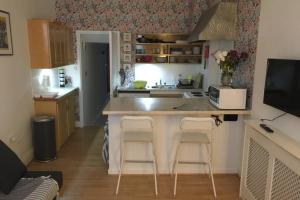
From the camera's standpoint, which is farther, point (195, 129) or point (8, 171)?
point (195, 129)

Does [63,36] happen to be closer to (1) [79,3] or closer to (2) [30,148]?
(1) [79,3]

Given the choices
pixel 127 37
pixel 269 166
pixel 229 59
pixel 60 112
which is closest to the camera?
pixel 269 166

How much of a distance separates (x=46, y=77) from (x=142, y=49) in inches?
80.4

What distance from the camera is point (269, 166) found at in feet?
7.15

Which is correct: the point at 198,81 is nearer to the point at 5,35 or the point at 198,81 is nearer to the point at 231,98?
the point at 231,98

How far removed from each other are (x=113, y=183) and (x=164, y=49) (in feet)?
10.5

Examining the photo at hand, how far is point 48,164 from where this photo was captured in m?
3.62

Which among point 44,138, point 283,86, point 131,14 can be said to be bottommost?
point 44,138

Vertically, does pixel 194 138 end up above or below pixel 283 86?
below

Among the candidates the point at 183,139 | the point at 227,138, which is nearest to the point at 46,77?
the point at 183,139

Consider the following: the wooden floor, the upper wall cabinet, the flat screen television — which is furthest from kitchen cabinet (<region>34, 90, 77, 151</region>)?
the flat screen television

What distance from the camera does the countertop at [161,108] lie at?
120 inches

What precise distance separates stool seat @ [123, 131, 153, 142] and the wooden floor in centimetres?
63

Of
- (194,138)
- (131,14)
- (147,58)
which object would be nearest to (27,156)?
(194,138)
